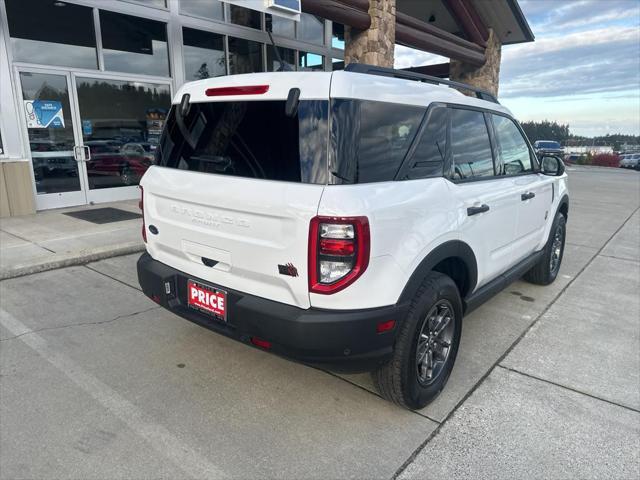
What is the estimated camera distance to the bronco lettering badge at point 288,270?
2291mm

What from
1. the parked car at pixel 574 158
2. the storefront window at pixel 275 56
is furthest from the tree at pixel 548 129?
the storefront window at pixel 275 56

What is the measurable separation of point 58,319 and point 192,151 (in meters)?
→ 2.17

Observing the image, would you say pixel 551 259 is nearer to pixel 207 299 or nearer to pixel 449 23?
pixel 207 299

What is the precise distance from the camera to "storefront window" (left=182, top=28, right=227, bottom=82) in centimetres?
1011

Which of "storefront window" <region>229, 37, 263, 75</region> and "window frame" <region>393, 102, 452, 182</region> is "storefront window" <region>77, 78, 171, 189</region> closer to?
"storefront window" <region>229, 37, 263, 75</region>

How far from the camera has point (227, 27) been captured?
10531mm

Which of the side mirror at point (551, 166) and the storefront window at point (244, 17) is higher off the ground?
the storefront window at point (244, 17)

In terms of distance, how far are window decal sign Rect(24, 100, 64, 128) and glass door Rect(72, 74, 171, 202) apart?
15.1 inches

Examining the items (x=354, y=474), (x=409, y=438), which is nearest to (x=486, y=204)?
(x=409, y=438)

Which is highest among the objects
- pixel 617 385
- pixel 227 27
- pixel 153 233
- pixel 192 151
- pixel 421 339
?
pixel 227 27

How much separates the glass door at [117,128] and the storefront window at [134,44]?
32 cm

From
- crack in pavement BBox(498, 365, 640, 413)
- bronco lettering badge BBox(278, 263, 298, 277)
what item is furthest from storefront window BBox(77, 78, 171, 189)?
crack in pavement BBox(498, 365, 640, 413)

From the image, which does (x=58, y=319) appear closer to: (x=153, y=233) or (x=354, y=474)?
(x=153, y=233)

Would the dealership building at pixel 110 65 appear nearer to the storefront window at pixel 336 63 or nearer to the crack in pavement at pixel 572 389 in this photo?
the storefront window at pixel 336 63
